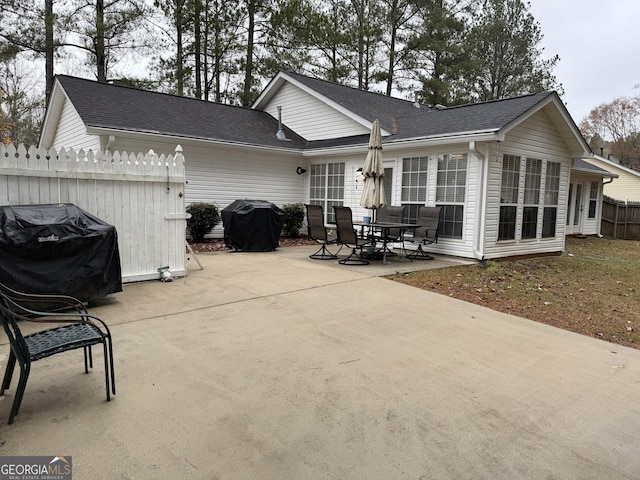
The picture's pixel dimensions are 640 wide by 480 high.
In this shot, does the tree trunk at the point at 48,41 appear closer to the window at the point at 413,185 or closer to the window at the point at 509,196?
the window at the point at 413,185

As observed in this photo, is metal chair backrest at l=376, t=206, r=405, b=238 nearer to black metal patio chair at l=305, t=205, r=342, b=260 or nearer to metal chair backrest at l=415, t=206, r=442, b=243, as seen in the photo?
metal chair backrest at l=415, t=206, r=442, b=243

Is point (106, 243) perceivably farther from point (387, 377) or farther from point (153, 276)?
point (387, 377)

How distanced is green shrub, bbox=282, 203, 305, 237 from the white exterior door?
10.8m

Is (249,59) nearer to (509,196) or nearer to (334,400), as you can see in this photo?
(509,196)

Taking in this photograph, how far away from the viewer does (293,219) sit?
12.6 metres

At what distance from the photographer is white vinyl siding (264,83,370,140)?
1274cm

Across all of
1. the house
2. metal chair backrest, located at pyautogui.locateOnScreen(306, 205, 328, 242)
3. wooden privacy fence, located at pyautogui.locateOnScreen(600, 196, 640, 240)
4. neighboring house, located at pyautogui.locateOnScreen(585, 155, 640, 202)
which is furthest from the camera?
neighboring house, located at pyautogui.locateOnScreen(585, 155, 640, 202)

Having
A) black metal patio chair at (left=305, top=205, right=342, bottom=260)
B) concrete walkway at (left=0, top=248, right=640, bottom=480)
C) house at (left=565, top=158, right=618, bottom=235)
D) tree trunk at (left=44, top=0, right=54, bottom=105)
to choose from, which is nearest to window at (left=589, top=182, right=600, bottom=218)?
house at (left=565, top=158, right=618, bottom=235)

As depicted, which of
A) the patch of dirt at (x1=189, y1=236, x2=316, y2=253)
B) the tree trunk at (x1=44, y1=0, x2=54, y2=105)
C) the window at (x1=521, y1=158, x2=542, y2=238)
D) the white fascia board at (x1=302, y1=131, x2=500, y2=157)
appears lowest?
the patch of dirt at (x1=189, y1=236, x2=316, y2=253)

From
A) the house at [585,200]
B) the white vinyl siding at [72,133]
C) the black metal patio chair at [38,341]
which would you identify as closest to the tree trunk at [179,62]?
the white vinyl siding at [72,133]

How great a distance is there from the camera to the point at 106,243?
4891 mm

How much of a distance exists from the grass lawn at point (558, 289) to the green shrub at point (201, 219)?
18.8 ft

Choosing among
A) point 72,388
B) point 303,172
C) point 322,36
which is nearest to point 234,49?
point 322,36

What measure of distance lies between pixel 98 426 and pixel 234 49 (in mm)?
19528
